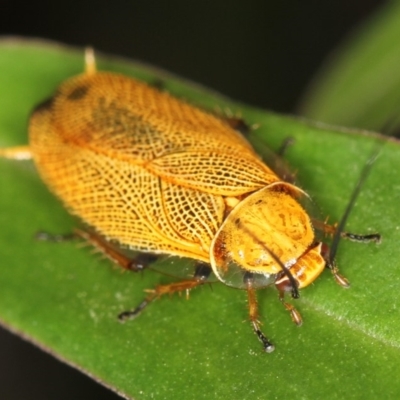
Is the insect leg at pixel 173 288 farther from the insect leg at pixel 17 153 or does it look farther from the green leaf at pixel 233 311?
the insect leg at pixel 17 153

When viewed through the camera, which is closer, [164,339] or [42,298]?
[164,339]

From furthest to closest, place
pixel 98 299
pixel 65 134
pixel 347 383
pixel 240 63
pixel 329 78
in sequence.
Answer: pixel 240 63 → pixel 329 78 → pixel 65 134 → pixel 98 299 → pixel 347 383

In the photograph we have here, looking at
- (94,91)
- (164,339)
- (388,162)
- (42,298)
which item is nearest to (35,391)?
(42,298)

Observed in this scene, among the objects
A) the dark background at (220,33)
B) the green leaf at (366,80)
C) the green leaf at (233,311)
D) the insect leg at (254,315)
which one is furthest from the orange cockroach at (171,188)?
the dark background at (220,33)

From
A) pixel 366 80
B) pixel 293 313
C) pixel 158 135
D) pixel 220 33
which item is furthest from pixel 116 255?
pixel 220 33

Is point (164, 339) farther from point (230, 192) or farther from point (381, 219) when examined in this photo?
point (381, 219)

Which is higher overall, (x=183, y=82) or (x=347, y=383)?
(x=183, y=82)

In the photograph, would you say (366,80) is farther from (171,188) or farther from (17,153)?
(17,153)

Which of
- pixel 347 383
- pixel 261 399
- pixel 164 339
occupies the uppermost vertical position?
pixel 347 383

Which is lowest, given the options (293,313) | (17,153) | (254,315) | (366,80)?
(17,153)
